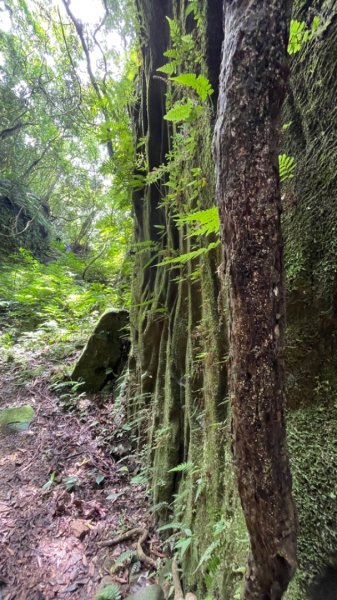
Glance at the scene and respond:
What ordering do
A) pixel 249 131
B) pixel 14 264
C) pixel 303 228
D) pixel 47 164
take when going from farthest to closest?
pixel 47 164
pixel 14 264
pixel 303 228
pixel 249 131

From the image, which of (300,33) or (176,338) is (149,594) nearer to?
Result: (176,338)

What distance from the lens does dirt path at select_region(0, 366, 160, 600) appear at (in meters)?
2.39

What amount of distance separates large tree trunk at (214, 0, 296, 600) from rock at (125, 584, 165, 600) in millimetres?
1460

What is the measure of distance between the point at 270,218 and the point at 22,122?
12336 millimetres

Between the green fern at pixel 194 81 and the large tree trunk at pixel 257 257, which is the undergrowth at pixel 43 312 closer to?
the green fern at pixel 194 81

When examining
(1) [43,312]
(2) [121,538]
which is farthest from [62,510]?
(1) [43,312]

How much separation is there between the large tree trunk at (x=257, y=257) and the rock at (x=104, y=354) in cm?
383

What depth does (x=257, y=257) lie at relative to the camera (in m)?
0.98

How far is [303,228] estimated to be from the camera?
1490 mm

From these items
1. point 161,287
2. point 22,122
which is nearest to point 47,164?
point 22,122

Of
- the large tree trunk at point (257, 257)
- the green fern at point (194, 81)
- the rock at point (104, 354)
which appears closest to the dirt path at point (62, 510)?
the rock at point (104, 354)

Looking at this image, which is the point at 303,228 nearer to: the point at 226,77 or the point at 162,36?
the point at 226,77

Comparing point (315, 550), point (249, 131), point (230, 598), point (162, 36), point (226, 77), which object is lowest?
point (230, 598)

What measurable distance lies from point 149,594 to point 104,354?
3.12 m
